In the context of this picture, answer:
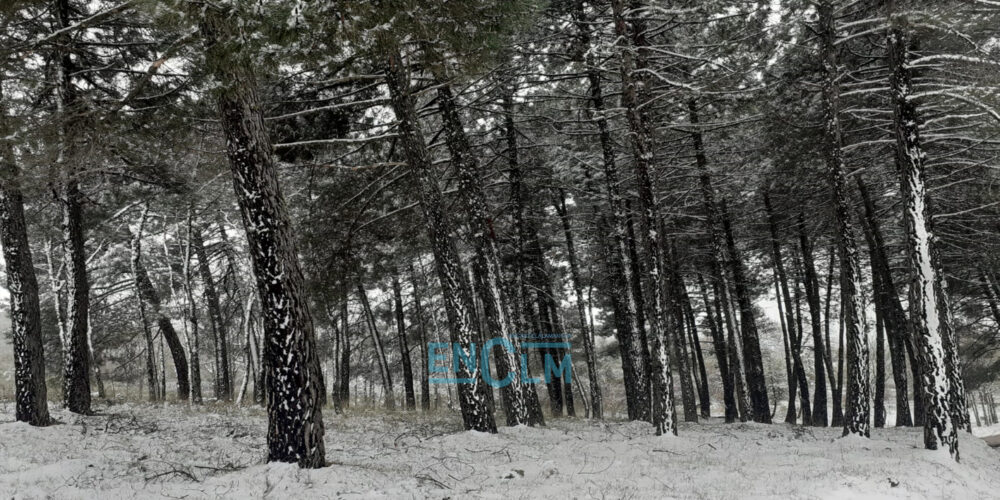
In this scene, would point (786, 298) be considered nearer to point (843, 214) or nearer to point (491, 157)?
point (843, 214)

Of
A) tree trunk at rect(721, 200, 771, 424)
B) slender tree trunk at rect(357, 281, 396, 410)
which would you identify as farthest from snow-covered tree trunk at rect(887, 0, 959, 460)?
slender tree trunk at rect(357, 281, 396, 410)

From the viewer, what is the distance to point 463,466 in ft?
23.0

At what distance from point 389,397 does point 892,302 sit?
1718 cm

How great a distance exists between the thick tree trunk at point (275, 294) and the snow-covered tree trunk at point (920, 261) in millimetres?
9073

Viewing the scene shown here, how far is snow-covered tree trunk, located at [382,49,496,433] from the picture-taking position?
955cm

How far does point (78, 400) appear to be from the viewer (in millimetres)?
11391

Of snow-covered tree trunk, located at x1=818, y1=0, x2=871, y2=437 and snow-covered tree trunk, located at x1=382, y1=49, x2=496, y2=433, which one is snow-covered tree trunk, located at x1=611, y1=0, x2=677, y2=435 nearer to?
snow-covered tree trunk, located at x1=382, y1=49, x2=496, y2=433

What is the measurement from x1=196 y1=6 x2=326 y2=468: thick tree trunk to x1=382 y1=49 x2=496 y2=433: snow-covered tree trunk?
11.9ft

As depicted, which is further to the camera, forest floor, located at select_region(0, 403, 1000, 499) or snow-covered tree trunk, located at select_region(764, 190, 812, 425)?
snow-covered tree trunk, located at select_region(764, 190, 812, 425)

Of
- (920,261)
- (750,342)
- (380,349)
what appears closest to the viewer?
(920,261)

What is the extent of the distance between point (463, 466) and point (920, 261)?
7.83 meters

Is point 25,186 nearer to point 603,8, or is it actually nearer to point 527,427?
point 527,427

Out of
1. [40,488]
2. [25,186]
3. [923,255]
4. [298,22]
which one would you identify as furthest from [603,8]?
[40,488]

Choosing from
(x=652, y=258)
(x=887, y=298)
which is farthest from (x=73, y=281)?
(x=887, y=298)
